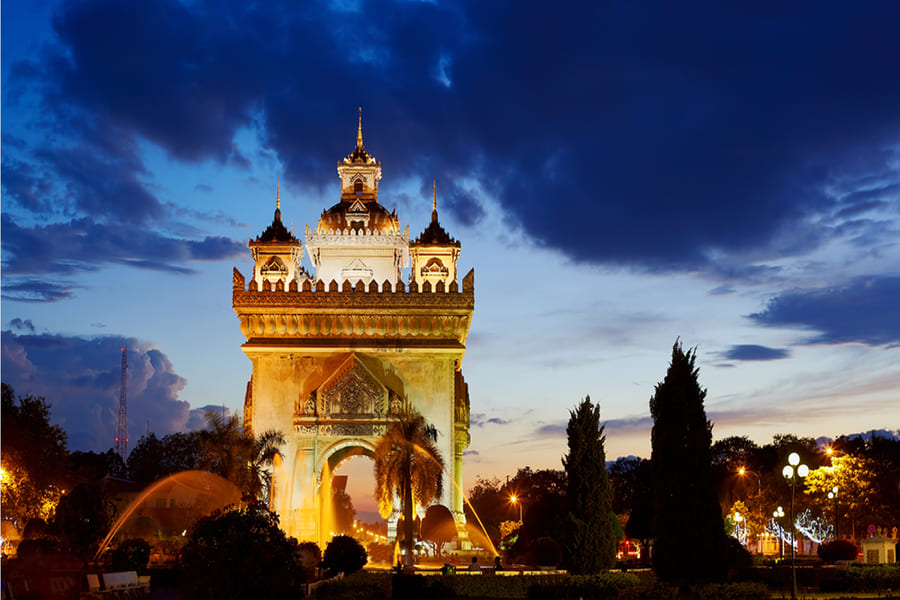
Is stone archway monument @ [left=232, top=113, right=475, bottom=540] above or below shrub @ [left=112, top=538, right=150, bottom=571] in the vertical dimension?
above

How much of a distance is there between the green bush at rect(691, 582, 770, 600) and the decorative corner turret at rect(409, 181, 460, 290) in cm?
3135

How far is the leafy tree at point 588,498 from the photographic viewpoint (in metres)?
25.2

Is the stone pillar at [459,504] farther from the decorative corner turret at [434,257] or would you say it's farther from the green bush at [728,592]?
the green bush at [728,592]

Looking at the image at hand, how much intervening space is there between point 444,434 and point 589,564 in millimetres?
22724

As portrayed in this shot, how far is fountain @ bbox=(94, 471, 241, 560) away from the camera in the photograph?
4110cm

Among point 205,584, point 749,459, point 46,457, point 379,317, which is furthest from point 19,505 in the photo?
point 749,459

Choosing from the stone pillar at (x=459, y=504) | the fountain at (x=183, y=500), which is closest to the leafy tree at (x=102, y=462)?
the fountain at (x=183, y=500)

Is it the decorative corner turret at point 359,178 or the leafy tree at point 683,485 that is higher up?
the decorative corner turret at point 359,178

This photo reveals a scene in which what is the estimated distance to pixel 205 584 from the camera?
1497 cm

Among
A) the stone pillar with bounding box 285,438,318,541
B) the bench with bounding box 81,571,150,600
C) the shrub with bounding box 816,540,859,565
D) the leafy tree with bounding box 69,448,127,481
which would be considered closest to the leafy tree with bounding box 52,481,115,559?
the bench with bounding box 81,571,150,600

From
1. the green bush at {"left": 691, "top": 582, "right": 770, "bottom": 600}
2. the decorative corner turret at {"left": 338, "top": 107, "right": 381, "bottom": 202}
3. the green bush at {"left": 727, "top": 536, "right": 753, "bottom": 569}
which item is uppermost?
the decorative corner turret at {"left": 338, "top": 107, "right": 381, "bottom": 202}

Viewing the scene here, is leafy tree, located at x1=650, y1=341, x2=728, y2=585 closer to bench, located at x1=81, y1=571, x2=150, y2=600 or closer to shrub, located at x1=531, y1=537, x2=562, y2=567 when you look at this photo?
bench, located at x1=81, y1=571, x2=150, y2=600

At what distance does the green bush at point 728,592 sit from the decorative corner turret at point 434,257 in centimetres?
3135

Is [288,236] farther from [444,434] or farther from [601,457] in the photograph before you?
[601,457]
